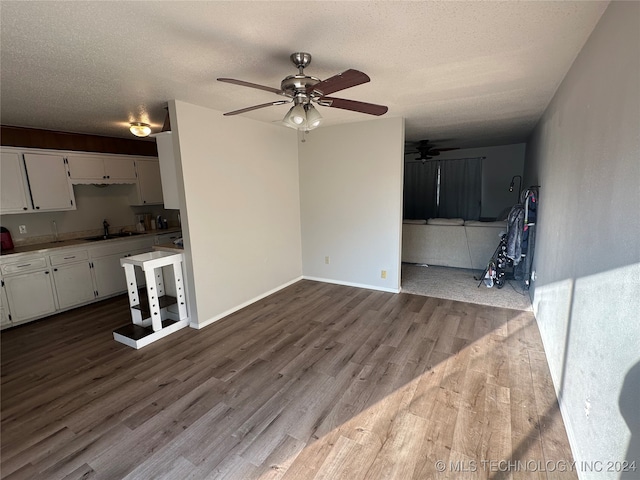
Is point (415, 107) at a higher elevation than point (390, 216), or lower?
higher

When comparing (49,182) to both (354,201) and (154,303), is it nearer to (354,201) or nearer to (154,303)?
(154,303)

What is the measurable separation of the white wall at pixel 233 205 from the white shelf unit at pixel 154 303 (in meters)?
Result: 0.15

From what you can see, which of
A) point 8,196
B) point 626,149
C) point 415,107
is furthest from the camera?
point 8,196

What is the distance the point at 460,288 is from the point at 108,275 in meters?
4.98

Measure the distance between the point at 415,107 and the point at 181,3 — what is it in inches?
100

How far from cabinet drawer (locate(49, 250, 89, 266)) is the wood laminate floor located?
83 centimetres

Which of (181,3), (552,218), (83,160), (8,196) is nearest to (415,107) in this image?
(552,218)

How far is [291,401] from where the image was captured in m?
2.10

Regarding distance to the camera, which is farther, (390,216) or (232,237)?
(390,216)

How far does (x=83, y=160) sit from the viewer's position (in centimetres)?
412

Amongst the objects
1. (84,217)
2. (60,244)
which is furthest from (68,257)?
(84,217)

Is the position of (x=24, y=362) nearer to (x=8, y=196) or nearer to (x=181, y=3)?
(x=8, y=196)

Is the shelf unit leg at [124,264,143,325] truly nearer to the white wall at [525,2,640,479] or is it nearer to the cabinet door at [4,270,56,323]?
the cabinet door at [4,270,56,323]

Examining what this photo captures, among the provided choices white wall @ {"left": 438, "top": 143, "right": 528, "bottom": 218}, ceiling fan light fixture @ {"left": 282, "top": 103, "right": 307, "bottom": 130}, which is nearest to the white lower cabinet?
ceiling fan light fixture @ {"left": 282, "top": 103, "right": 307, "bottom": 130}
